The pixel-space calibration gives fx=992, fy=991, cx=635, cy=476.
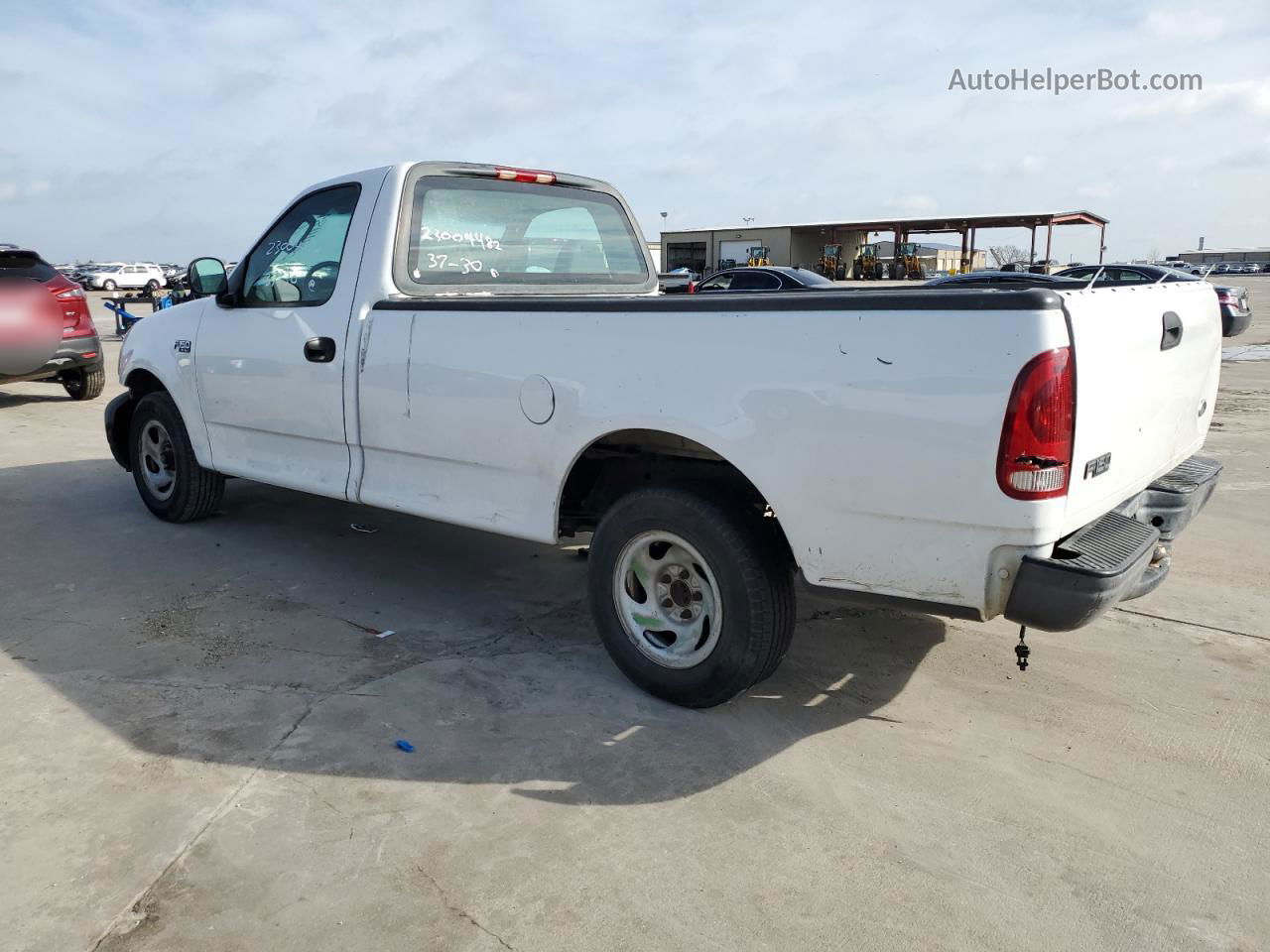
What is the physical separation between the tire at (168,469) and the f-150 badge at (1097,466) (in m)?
5.03

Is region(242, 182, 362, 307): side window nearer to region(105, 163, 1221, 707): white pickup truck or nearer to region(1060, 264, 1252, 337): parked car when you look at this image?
region(105, 163, 1221, 707): white pickup truck

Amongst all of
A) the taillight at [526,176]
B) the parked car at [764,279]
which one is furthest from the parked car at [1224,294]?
the taillight at [526,176]

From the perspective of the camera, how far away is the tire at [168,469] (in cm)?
603

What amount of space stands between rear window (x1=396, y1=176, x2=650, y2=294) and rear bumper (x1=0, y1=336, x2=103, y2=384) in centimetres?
771

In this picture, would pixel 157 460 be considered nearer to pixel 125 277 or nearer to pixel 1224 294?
pixel 1224 294

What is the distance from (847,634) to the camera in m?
4.51

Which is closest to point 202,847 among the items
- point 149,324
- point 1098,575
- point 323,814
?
point 323,814

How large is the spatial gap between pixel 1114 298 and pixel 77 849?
3.50 meters

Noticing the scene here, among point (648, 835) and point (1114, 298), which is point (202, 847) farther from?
point (1114, 298)

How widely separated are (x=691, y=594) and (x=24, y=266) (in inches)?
386

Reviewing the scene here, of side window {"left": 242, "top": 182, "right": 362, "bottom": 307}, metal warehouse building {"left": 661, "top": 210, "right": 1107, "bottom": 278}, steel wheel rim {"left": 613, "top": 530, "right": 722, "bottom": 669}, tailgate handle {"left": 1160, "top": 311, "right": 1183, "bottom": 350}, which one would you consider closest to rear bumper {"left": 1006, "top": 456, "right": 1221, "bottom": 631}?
tailgate handle {"left": 1160, "top": 311, "right": 1183, "bottom": 350}

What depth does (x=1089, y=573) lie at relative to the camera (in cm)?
284

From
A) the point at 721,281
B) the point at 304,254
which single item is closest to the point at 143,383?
the point at 304,254

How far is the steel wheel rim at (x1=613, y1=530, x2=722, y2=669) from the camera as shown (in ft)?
11.9
